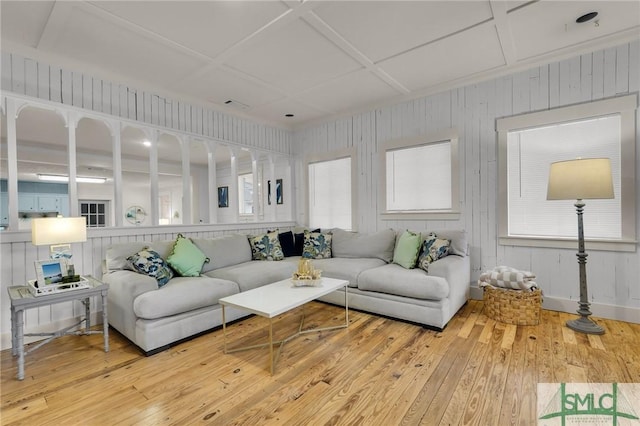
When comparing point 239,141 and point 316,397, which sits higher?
point 239,141

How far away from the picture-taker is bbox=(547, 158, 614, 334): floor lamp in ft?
8.29

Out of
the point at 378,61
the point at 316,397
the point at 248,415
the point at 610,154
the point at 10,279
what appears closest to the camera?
the point at 248,415

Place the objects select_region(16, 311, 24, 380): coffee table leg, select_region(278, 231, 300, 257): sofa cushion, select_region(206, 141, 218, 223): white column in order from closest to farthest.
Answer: select_region(16, 311, 24, 380): coffee table leg
select_region(206, 141, 218, 223): white column
select_region(278, 231, 300, 257): sofa cushion

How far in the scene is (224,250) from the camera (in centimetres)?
368

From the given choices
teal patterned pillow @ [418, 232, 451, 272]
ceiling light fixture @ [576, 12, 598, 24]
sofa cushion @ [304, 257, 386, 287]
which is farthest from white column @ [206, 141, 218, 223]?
ceiling light fixture @ [576, 12, 598, 24]

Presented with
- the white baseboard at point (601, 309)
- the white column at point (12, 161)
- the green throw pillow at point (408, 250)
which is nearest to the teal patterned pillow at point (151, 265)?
the white column at point (12, 161)

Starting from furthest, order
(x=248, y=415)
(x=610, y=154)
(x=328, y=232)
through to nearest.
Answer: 1. (x=328, y=232)
2. (x=610, y=154)
3. (x=248, y=415)

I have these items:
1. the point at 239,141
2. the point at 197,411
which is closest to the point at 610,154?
the point at 197,411

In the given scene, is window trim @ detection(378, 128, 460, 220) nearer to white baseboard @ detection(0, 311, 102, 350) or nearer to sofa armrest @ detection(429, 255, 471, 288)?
sofa armrest @ detection(429, 255, 471, 288)

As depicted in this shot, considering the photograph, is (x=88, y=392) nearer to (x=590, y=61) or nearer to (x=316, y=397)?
(x=316, y=397)

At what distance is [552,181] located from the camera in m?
2.75

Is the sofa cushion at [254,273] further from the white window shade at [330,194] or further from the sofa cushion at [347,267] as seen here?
the white window shade at [330,194]

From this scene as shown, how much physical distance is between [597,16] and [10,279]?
5.47 m

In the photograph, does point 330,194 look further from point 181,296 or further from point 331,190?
point 181,296
